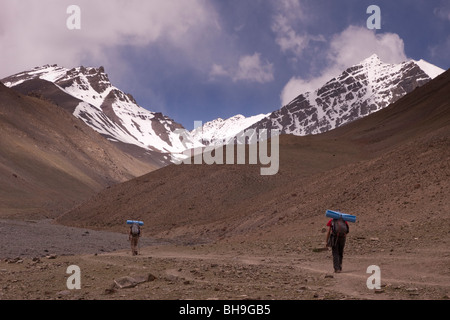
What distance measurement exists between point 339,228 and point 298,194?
20.3m

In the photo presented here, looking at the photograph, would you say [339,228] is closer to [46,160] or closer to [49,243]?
[49,243]

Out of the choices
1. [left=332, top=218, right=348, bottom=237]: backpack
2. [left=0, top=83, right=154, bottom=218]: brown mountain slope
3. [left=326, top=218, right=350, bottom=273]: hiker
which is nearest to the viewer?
[left=326, top=218, right=350, bottom=273]: hiker

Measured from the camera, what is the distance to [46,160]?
105 m

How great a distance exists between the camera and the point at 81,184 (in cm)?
10456

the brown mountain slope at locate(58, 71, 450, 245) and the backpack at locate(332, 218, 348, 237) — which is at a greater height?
the brown mountain slope at locate(58, 71, 450, 245)

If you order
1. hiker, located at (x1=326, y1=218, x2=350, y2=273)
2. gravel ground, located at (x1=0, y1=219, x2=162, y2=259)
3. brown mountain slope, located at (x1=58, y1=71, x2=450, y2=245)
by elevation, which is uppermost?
brown mountain slope, located at (x1=58, y1=71, x2=450, y2=245)

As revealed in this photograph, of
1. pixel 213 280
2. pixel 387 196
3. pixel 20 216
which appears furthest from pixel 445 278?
pixel 20 216

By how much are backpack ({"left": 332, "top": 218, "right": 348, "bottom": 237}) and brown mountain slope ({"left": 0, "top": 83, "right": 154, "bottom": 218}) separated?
193 feet

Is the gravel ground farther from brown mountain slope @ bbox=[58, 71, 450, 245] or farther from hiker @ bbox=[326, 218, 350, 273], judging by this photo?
hiker @ bbox=[326, 218, 350, 273]

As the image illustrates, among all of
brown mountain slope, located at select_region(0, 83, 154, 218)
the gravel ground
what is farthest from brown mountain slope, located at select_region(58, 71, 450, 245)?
brown mountain slope, located at select_region(0, 83, 154, 218)

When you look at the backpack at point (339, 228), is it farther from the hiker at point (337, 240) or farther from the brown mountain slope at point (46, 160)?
the brown mountain slope at point (46, 160)

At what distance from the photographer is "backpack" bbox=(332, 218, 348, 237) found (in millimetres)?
14391

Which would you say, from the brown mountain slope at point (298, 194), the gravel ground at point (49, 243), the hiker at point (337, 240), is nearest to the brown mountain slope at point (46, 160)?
the brown mountain slope at point (298, 194)

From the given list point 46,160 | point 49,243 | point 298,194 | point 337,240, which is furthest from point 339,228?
point 46,160
